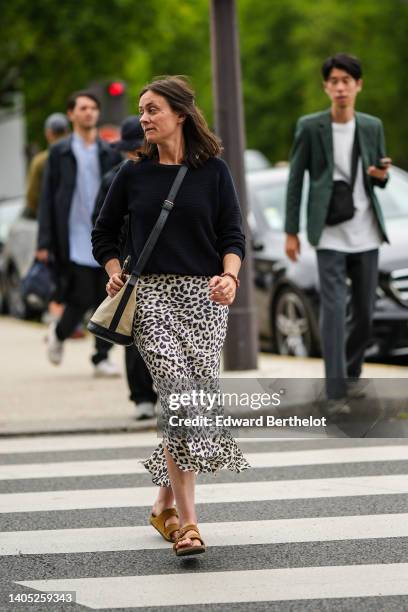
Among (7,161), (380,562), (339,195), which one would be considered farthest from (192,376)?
(7,161)

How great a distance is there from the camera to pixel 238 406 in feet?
22.3

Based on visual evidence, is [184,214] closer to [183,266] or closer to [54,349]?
[183,266]

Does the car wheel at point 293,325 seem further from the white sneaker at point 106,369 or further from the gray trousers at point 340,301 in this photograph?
the gray trousers at point 340,301

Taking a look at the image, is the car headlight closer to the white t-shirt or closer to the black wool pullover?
the white t-shirt

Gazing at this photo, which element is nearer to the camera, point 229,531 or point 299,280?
point 229,531

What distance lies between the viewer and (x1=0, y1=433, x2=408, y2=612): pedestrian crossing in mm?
5426

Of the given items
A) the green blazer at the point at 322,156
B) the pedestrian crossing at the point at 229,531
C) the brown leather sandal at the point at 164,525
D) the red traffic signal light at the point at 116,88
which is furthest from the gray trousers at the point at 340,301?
the red traffic signal light at the point at 116,88

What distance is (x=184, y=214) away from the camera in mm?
5973

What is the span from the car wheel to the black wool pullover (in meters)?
6.34

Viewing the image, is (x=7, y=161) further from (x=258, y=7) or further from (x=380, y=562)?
(x=380, y=562)

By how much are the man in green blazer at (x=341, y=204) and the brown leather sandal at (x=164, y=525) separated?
10.4 ft

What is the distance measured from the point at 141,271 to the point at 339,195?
11.6 feet


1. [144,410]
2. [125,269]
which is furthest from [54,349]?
[125,269]

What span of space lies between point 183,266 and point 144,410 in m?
3.66
